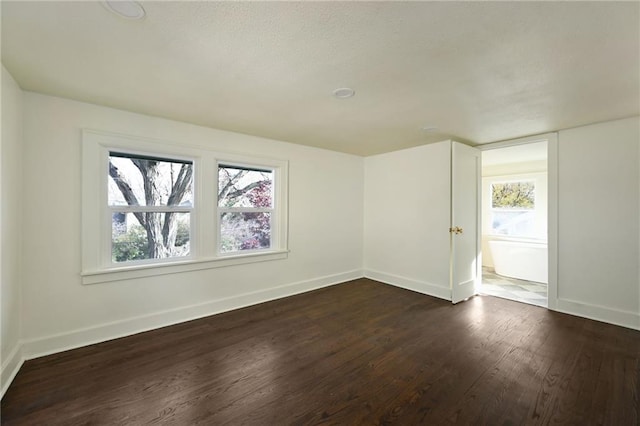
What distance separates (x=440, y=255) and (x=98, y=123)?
4521 millimetres

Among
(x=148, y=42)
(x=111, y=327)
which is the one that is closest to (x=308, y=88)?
(x=148, y=42)

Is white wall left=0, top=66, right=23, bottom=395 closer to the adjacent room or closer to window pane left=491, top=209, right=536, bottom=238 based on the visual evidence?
the adjacent room

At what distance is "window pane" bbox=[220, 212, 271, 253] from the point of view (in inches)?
140

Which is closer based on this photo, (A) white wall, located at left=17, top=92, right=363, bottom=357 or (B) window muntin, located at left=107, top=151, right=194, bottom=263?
(A) white wall, located at left=17, top=92, right=363, bottom=357

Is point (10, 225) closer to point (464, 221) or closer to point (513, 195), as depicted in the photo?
point (464, 221)

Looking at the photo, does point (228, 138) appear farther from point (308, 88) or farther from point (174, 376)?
point (174, 376)

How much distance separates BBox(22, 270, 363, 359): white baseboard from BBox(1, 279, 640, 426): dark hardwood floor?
113 millimetres

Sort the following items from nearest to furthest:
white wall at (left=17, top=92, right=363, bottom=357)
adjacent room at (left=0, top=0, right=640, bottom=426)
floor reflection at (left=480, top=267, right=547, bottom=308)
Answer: adjacent room at (left=0, top=0, right=640, bottom=426) → white wall at (left=17, top=92, right=363, bottom=357) → floor reflection at (left=480, top=267, right=547, bottom=308)

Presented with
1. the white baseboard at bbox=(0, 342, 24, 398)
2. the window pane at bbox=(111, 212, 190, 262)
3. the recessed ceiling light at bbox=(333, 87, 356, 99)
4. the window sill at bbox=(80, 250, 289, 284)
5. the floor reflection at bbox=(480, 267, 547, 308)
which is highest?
the recessed ceiling light at bbox=(333, 87, 356, 99)

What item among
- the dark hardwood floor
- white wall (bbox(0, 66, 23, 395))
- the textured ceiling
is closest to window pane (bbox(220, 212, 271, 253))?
the dark hardwood floor

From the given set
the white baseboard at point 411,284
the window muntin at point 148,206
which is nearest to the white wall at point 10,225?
the window muntin at point 148,206

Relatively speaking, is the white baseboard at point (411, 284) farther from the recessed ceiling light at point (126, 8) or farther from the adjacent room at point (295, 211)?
the recessed ceiling light at point (126, 8)

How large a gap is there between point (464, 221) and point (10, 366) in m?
5.02

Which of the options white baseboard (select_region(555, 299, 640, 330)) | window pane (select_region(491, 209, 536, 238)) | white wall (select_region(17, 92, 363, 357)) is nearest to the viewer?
white wall (select_region(17, 92, 363, 357))
